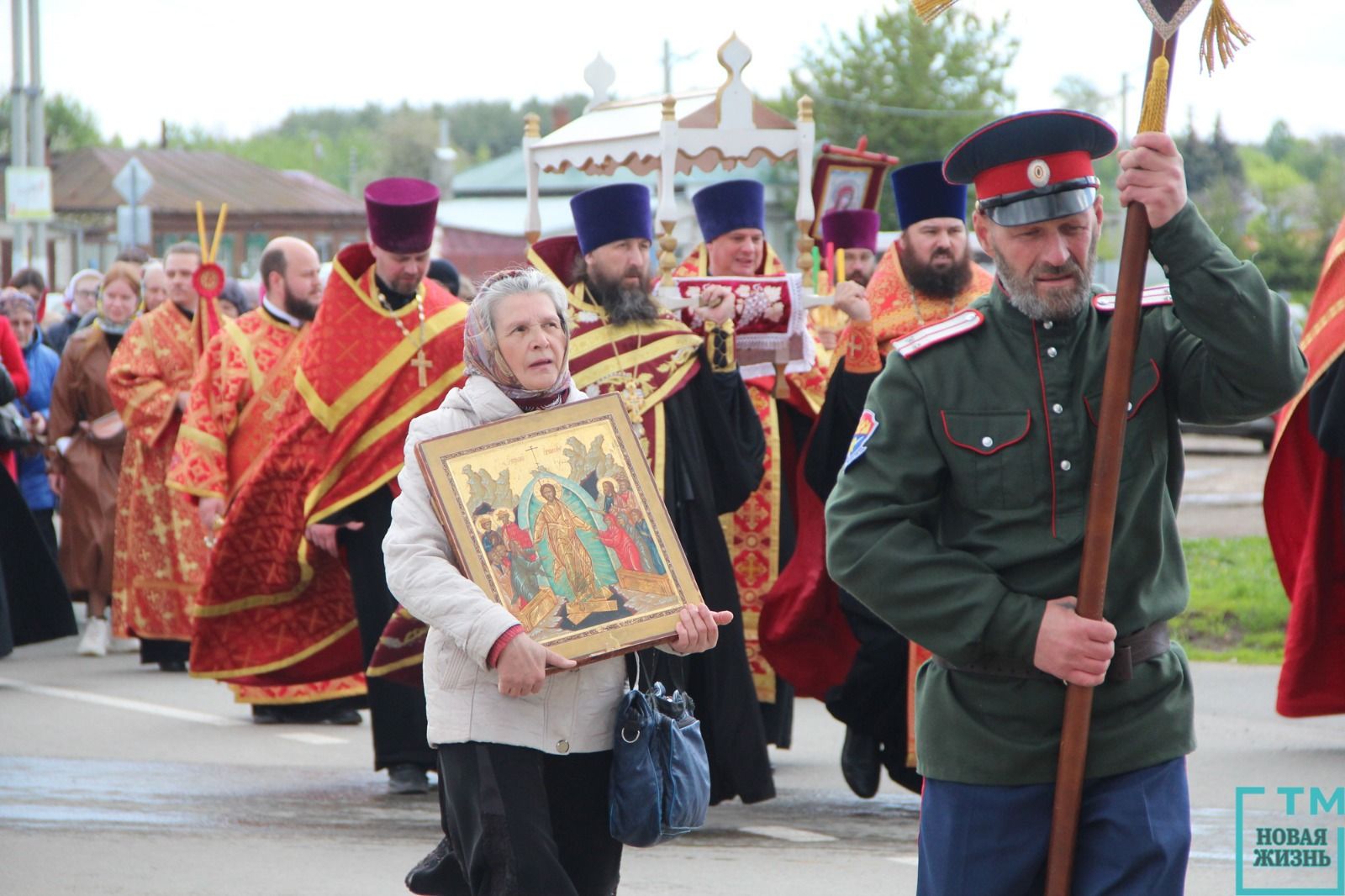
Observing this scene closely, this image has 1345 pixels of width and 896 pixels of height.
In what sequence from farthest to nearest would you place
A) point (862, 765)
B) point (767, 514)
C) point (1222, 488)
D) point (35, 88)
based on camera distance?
point (35, 88)
point (1222, 488)
point (767, 514)
point (862, 765)

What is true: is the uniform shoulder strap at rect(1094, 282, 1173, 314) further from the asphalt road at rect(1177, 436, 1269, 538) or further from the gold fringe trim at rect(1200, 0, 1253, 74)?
the asphalt road at rect(1177, 436, 1269, 538)

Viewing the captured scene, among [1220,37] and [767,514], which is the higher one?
[1220,37]

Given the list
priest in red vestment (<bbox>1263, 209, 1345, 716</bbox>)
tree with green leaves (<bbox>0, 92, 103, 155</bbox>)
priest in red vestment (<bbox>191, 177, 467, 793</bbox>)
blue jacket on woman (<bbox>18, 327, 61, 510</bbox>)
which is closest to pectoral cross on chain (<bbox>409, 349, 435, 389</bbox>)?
priest in red vestment (<bbox>191, 177, 467, 793</bbox>)

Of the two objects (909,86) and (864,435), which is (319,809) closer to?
(864,435)

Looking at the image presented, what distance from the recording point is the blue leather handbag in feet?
13.7

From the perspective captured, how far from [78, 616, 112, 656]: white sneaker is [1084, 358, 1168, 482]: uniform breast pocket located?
30.6 feet

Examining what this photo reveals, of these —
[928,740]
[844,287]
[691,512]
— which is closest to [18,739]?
[691,512]

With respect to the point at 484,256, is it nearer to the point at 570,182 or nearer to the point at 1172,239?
the point at 570,182

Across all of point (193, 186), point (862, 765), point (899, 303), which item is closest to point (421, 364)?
point (899, 303)

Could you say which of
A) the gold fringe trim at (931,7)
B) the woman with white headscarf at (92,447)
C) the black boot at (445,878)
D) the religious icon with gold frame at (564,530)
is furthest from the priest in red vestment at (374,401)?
the woman with white headscarf at (92,447)

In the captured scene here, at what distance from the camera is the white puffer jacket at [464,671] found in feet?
13.4

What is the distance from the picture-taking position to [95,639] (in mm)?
11758

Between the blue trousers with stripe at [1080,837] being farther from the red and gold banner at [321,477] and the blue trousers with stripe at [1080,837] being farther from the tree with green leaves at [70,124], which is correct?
the tree with green leaves at [70,124]

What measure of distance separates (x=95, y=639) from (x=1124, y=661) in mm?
9466
